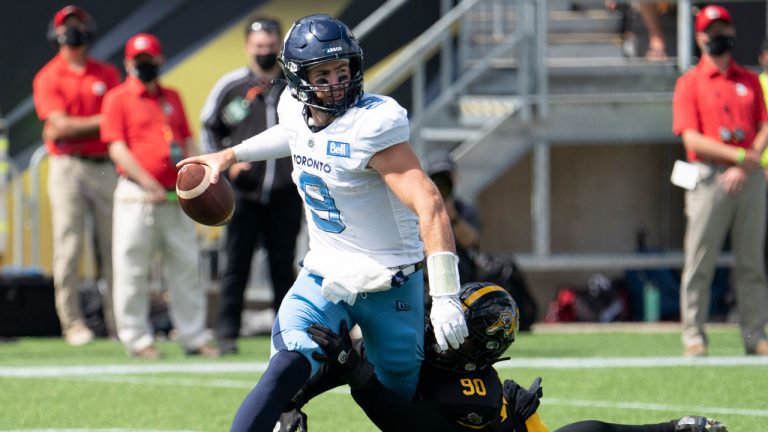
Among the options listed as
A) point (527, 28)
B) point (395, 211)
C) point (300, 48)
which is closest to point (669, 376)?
point (395, 211)

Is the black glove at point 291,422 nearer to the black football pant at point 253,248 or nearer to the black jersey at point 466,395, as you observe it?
the black jersey at point 466,395

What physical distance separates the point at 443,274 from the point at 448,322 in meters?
0.17

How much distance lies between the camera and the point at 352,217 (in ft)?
16.9

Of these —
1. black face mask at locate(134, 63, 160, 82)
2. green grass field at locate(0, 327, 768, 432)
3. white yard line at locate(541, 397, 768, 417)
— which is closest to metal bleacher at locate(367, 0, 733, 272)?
green grass field at locate(0, 327, 768, 432)

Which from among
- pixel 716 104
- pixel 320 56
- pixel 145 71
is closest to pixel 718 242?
pixel 716 104

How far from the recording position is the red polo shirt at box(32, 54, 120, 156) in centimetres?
1055

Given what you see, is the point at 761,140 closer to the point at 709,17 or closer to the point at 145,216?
the point at 709,17

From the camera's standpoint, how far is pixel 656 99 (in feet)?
39.9

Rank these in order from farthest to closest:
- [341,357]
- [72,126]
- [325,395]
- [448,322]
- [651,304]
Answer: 1. [651,304]
2. [72,126]
3. [325,395]
4. [341,357]
5. [448,322]

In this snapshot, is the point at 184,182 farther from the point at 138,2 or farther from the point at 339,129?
the point at 138,2

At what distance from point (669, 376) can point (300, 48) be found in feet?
12.7

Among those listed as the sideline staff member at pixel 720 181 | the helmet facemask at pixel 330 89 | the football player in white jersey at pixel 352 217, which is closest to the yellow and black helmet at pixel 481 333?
the football player in white jersey at pixel 352 217

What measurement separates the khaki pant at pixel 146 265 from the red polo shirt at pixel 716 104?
3.33 m

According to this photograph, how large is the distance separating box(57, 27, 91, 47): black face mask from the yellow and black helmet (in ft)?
20.0
